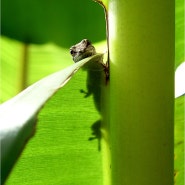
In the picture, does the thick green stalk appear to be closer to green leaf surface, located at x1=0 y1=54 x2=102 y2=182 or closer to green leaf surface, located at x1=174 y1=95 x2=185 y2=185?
green leaf surface, located at x1=0 y1=54 x2=102 y2=182

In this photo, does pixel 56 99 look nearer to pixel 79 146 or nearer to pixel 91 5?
pixel 79 146

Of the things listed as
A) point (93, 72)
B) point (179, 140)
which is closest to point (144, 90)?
point (93, 72)

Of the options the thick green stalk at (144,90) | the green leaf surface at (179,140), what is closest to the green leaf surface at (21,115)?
the thick green stalk at (144,90)

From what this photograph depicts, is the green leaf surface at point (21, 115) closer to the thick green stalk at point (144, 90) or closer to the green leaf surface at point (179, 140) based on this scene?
the thick green stalk at point (144, 90)

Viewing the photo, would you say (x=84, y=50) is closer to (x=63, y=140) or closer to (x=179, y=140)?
(x=63, y=140)

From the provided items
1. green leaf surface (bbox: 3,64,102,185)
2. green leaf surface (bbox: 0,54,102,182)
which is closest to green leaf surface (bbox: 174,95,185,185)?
green leaf surface (bbox: 3,64,102,185)
